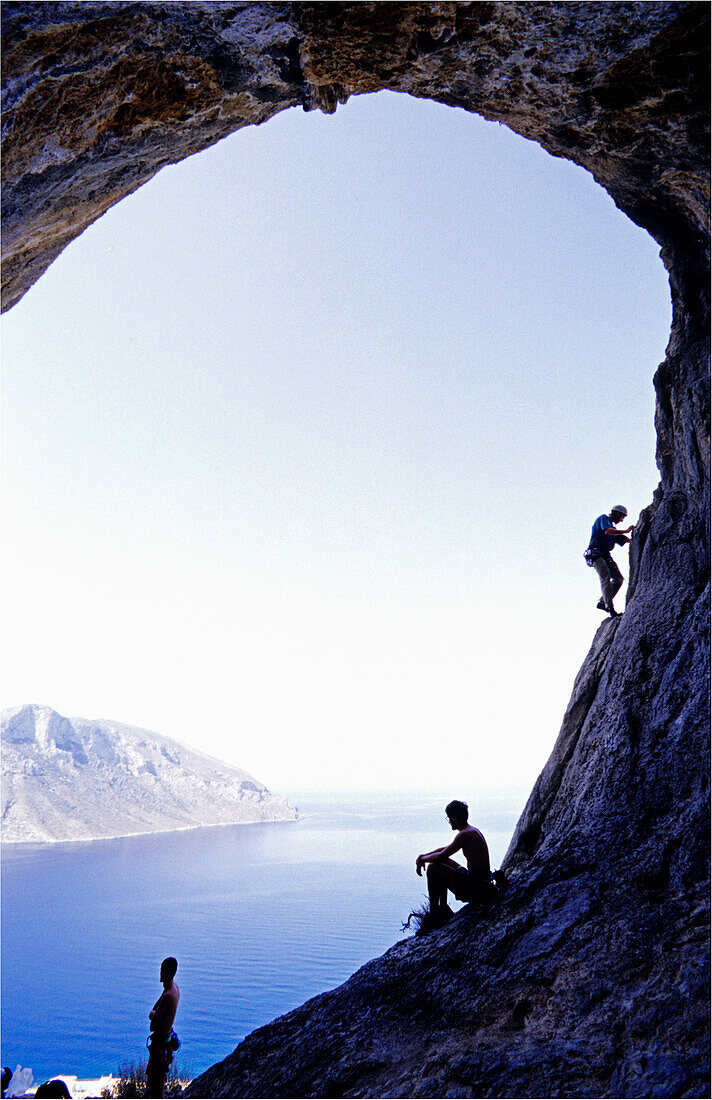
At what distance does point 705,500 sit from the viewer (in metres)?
7.22

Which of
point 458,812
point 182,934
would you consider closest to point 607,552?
point 458,812

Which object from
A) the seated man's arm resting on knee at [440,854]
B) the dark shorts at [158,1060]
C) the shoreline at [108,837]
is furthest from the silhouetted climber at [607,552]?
the shoreline at [108,837]

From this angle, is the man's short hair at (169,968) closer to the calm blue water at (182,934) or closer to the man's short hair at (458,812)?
the man's short hair at (458,812)

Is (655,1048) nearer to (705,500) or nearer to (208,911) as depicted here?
(705,500)

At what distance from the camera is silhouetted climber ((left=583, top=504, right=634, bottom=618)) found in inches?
372

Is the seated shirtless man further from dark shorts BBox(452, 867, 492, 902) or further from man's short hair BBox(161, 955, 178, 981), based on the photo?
man's short hair BBox(161, 955, 178, 981)

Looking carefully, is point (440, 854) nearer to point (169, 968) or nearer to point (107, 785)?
point (169, 968)

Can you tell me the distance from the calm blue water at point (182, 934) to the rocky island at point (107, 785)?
20.3ft

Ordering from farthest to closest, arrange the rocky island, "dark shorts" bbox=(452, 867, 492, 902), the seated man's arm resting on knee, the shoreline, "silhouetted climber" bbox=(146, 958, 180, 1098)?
the rocky island < the shoreline < "silhouetted climber" bbox=(146, 958, 180, 1098) < the seated man's arm resting on knee < "dark shorts" bbox=(452, 867, 492, 902)

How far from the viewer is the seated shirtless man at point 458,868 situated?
6703 mm

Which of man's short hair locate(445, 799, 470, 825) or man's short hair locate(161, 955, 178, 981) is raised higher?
man's short hair locate(445, 799, 470, 825)

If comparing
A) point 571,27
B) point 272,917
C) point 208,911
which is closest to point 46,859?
point 208,911

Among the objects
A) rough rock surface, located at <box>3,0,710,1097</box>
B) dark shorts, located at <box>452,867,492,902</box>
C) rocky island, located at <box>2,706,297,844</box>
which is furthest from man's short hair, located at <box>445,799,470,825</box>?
rocky island, located at <box>2,706,297,844</box>

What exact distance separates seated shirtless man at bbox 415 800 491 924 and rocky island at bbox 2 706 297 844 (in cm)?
11177
